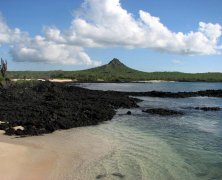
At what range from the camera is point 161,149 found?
53.0 ft

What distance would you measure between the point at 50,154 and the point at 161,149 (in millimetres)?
4899

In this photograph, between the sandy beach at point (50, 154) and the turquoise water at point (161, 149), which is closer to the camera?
the sandy beach at point (50, 154)

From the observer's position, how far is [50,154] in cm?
1481

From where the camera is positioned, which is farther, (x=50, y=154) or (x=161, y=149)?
(x=161, y=149)

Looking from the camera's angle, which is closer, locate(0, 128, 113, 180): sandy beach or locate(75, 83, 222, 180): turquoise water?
locate(0, 128, 113, 180): sandy beach

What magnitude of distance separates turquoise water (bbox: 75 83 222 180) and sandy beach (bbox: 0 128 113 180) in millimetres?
636

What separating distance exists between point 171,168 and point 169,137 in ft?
20.4

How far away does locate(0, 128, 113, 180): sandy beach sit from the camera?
39.6 feet

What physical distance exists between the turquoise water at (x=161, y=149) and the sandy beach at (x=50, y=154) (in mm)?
636

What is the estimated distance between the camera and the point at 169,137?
63.2 ft

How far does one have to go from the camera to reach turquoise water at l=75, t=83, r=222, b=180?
12.6 metres

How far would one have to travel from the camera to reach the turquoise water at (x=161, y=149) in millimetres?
12602

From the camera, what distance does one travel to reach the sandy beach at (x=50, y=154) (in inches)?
476

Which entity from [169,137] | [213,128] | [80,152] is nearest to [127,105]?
[213,128]
